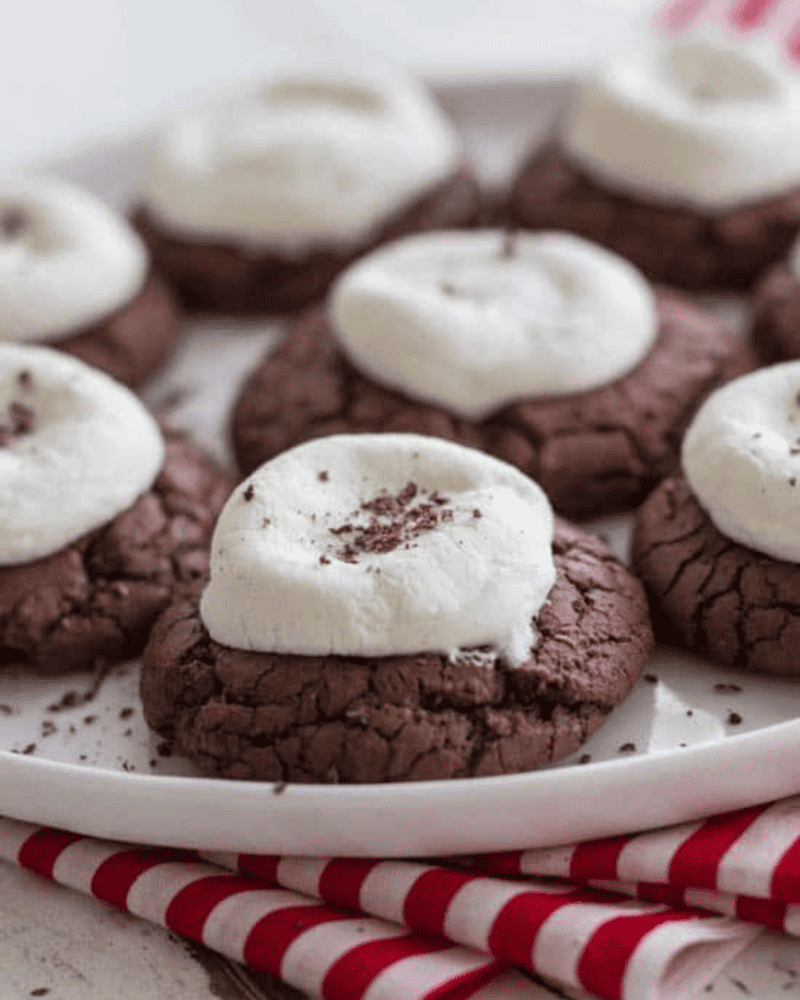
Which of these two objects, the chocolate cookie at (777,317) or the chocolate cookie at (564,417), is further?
the chocolate cookie at (777,317)

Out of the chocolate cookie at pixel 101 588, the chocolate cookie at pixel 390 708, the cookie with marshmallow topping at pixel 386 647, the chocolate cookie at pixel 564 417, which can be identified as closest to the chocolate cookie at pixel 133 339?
the chocolate cookie at pixel 564 417

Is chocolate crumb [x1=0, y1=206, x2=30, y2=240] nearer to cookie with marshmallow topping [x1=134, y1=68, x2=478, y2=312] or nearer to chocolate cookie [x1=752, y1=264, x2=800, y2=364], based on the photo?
cookie with marshmallow topping [x1=134, y1=68, x2=478, y2=312]

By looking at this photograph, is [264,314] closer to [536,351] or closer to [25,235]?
[25,235]

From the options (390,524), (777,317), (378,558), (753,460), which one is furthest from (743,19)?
(378,558)

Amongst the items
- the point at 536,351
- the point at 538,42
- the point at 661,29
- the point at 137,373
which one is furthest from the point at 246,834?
the point at 538,42

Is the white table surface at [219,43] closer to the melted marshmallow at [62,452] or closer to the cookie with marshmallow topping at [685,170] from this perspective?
the cookie with marshmallow topping at [685,170]

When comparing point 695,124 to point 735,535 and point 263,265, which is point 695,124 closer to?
point 263,265

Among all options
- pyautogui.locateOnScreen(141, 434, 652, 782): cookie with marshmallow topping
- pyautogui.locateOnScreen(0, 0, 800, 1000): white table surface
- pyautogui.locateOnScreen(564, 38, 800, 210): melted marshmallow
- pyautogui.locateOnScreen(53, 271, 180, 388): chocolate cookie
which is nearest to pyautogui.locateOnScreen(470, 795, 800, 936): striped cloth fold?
pyautogui.locateOnScreen(141, 434, 652, 782): cookie with marshmallow topping

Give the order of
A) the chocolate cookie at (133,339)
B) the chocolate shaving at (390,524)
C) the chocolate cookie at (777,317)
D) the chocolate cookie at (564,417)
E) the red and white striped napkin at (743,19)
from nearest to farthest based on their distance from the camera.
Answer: the chocolate shaving at (390,524)
the chocolate cookie at (564,417)
the chocolate cookie at (777,317)
the chocolate cookie at (133,339)
the red and white striped napkin at (743,19)

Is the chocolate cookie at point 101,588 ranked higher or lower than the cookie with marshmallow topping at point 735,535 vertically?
lower

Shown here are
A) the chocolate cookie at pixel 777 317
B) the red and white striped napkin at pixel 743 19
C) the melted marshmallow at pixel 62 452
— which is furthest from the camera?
the red and white striped napkin at pixel 743 19
